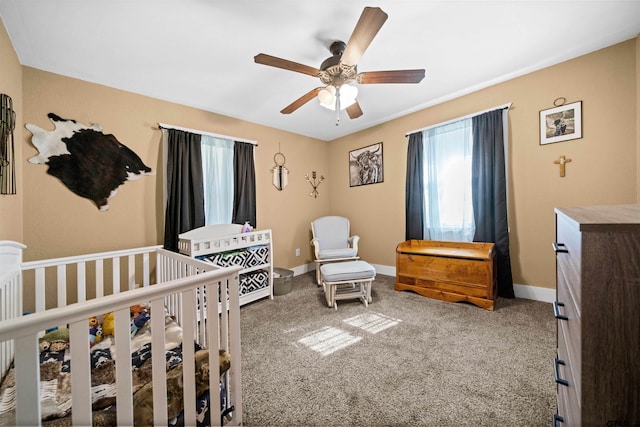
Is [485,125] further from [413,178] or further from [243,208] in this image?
[243,208]

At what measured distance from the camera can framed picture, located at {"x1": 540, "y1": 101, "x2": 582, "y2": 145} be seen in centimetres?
219

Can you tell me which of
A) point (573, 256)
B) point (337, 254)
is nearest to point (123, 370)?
point (573, 256)

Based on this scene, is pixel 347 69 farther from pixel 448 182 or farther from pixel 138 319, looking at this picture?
pixel 138 319

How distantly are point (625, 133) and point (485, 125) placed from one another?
1031 millimetres

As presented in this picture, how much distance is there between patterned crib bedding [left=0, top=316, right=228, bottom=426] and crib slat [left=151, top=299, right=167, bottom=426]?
4.6 inches

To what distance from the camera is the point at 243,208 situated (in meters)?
3.23

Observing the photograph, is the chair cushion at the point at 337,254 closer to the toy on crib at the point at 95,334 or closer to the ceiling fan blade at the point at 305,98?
the ceiling fan blade at the point at 305,98

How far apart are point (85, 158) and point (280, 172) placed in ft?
7.26

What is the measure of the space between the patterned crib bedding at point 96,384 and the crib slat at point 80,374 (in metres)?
0.17

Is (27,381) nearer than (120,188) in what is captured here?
Yes

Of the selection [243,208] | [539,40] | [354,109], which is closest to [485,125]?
[539,40]

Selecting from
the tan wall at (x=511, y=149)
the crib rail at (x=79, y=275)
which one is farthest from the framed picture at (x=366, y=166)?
the crib rail at (x=79, y=275)

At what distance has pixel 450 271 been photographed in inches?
100.0

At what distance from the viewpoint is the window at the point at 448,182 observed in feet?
9.34
